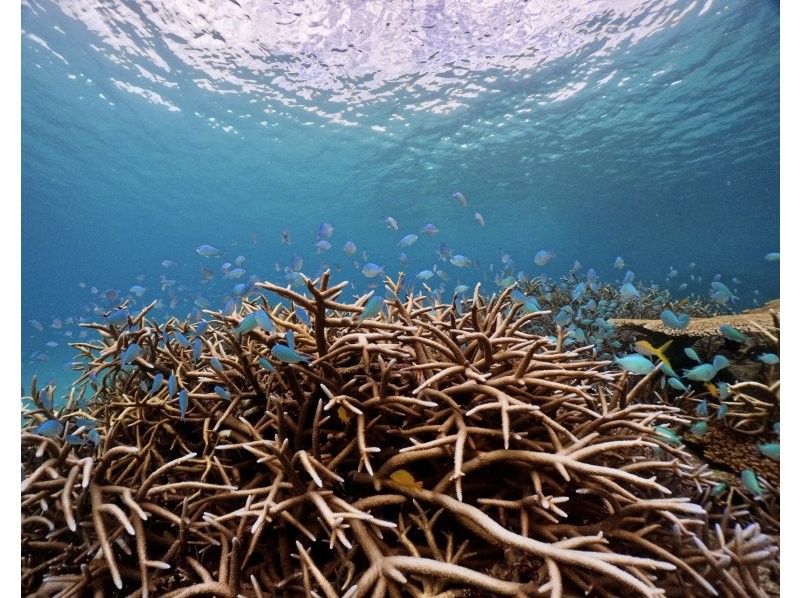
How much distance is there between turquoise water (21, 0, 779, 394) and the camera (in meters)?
14.0

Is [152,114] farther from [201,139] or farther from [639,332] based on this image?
[639,332]

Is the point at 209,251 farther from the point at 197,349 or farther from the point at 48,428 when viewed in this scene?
the point at 48,428

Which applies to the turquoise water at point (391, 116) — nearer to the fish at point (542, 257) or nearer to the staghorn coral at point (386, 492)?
the fish at point (542, 257)

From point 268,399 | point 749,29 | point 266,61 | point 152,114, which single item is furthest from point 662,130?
point 152,114

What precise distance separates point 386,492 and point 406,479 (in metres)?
0.16

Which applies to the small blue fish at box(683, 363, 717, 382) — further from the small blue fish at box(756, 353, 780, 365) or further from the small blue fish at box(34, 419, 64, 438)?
the small blue fish at box(34, 419, 64, 438)

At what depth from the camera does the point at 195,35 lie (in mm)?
15461

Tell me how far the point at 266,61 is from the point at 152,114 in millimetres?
10491

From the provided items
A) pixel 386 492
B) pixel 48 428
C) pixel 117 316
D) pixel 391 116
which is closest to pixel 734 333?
pixel 386 492

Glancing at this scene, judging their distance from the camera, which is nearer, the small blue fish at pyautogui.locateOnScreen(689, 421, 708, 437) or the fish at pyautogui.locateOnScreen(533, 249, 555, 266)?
the small blue fish at pyautogui.locateOnScreen(689, 421, 708, 437)

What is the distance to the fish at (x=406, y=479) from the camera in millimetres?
1941

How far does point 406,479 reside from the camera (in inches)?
76.5

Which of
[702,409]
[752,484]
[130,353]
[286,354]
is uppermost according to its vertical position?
[286,354]

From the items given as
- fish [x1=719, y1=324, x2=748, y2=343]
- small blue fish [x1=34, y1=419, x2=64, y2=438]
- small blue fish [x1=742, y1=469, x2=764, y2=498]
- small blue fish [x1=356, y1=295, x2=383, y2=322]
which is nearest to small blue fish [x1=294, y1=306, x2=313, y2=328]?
small blue fish [x1=356, y1=295, x2=383, y2=322]
